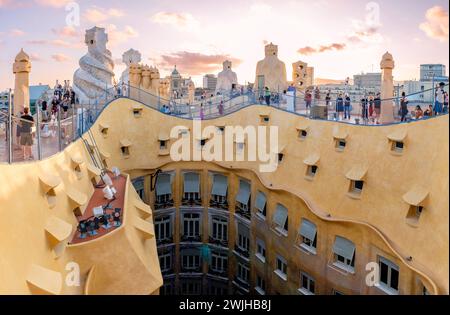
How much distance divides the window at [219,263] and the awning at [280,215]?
6.60 m

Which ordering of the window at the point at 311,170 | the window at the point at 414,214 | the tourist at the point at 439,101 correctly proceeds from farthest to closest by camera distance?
the window at the point at 311,170 → the tourist at the point at 439,101 → the window at the point at 414,214

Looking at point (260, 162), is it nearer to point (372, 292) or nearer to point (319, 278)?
point (319, 278)

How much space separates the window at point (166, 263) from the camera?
84.0 feet

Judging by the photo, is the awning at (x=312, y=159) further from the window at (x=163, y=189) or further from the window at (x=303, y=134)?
the window at (x=163, y=189)

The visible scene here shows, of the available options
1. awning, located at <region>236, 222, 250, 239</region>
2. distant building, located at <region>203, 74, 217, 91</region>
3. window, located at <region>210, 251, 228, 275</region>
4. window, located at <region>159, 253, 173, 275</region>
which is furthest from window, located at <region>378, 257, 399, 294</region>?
distant building, located at <region>203, 74, 217, 91</region>

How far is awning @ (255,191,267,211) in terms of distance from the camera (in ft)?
70.3

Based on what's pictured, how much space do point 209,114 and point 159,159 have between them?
4.09 metres

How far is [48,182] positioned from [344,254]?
10.8m

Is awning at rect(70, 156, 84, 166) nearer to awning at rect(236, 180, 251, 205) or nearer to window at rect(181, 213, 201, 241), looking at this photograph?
awning at rect(236, 180, 251, 205)

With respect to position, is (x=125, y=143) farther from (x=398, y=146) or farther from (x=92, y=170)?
(x=398, y=146)

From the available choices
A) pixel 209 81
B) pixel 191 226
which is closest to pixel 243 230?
pixel 191 226

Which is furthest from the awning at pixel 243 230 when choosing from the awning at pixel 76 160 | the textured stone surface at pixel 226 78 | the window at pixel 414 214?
the textured stone surface at pixel 226 78

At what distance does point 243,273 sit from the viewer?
2427 cm

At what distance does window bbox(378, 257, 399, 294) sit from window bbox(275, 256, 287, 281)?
5.83 meters
